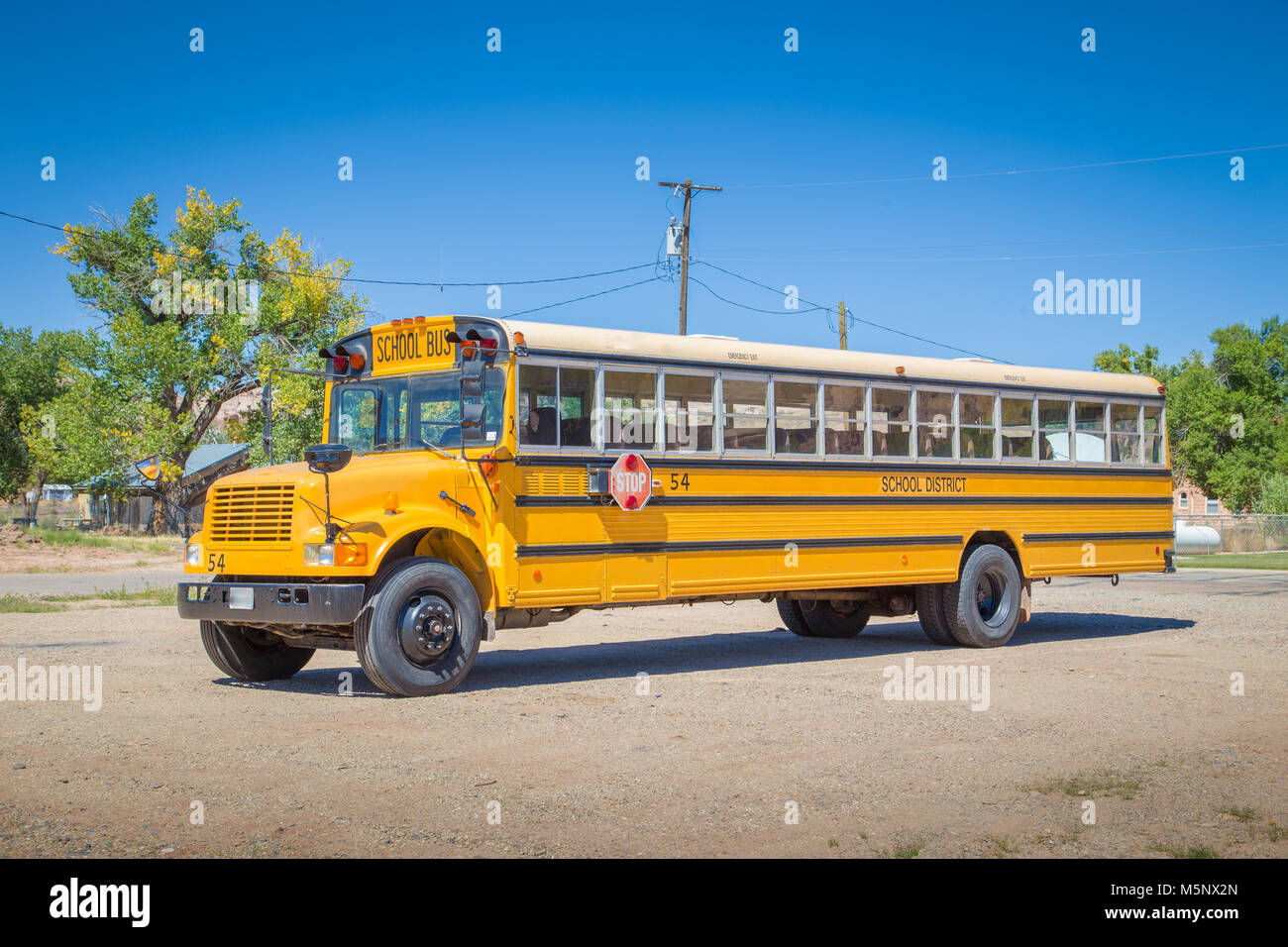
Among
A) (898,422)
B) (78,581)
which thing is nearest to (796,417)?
(898,422)

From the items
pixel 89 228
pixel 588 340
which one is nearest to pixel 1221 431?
pixel 89 228

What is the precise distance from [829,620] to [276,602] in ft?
23.9

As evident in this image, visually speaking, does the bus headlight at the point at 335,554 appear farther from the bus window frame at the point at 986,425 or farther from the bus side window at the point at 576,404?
the bus window frame at the point at 986,425

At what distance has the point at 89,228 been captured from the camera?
148 ft

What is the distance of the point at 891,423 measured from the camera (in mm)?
12805

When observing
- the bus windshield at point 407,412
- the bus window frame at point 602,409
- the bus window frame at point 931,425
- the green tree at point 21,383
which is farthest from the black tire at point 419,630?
the green tree at point 21,383

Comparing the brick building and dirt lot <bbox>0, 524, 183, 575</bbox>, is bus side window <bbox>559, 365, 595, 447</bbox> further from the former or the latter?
the brick building

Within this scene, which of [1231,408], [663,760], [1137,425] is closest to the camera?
[663,760]

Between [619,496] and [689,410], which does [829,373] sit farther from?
[619,496]

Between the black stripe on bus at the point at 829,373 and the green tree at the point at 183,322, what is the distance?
3075 cm

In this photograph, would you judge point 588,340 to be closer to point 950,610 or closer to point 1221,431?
point 950,610

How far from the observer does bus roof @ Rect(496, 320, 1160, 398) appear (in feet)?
33.9

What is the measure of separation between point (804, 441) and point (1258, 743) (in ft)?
17.1

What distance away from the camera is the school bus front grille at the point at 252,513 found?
9.40 meters
